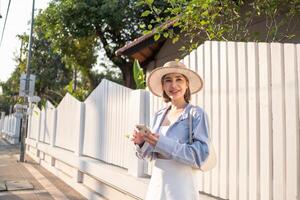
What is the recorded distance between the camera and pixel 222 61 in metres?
3.63

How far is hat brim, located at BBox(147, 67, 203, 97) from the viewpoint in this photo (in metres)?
2.50

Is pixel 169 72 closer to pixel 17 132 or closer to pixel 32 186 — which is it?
pixel 32 186

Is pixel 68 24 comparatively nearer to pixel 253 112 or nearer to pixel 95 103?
pixel 95 103

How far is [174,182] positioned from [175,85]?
2.02ft

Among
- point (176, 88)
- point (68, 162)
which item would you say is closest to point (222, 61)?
point (176, 88)

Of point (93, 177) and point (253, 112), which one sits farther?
point (93, 177)

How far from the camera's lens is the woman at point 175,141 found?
219 centimetres

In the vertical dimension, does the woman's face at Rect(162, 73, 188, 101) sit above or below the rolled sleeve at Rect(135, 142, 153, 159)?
above

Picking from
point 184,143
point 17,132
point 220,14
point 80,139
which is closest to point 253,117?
point 184,143

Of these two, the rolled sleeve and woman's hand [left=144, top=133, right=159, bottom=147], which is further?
the rolled sleeve

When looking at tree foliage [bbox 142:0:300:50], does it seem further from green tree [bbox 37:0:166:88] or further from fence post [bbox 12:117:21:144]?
fence post [bbox 12:117:21:144]

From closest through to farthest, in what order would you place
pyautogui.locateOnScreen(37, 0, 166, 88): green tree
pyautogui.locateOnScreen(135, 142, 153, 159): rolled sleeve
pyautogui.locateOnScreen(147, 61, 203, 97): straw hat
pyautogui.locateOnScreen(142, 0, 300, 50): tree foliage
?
1. pyautogui.locateOnScreen(135, 142, 153, 159): rolled sleeve
2. pyautogui.locateOnScreen(147, 61, 203, 97): straw hat
3. pyautogui.locateOnScreen(142, 0, 300, 50): tree foliage
4. pyautogui.locateOnScreen(37, 0, 166, 88): green tree

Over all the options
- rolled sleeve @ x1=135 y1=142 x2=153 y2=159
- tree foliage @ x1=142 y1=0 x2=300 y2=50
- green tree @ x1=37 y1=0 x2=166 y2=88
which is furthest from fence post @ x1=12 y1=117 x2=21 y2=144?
rolled sleeve @ x1=135 y1=142 x2=153 y2=159

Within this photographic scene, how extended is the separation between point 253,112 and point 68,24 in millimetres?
13002
